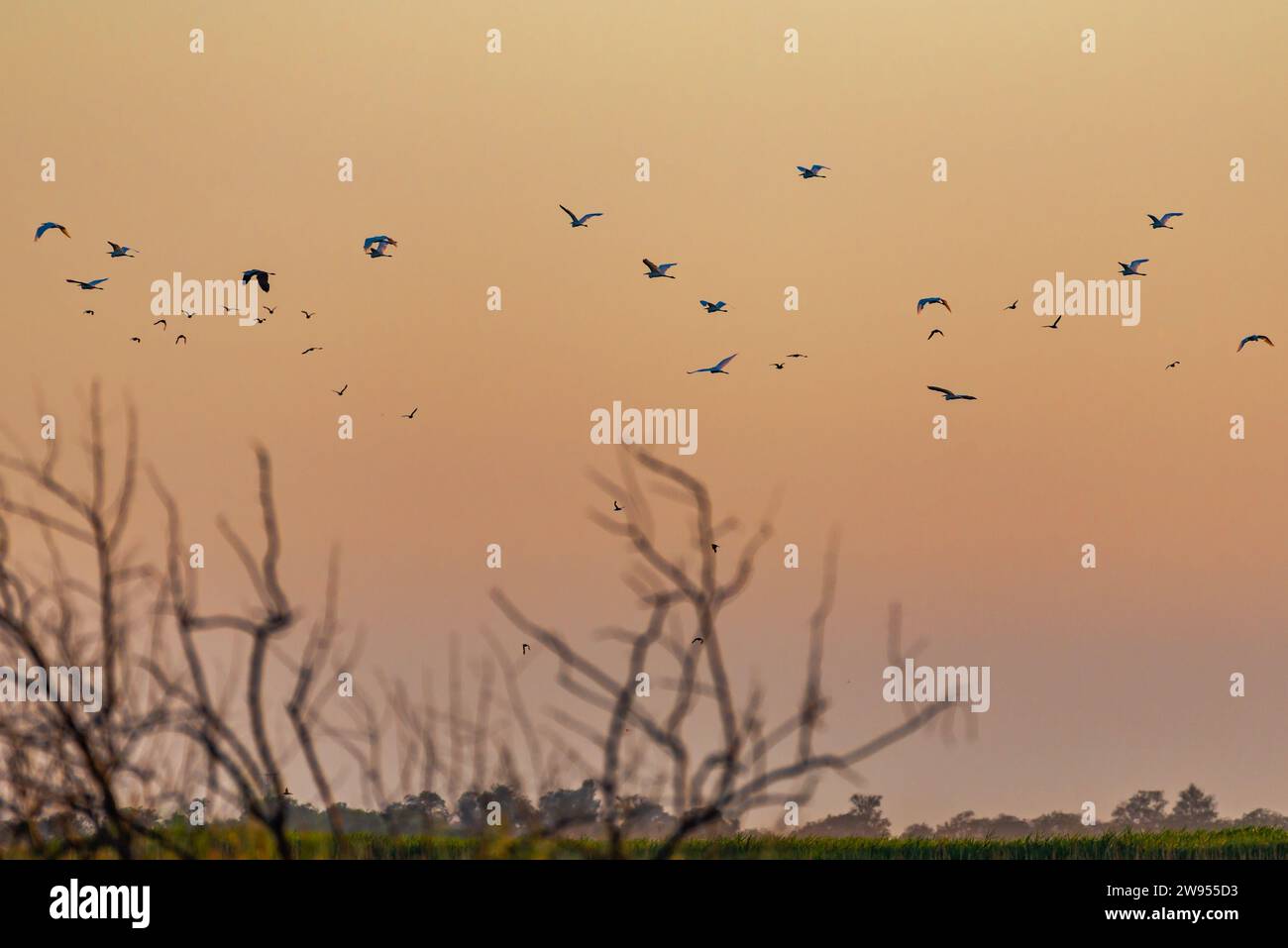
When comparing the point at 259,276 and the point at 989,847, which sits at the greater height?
the point at 259,276

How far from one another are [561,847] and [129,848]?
2069mm

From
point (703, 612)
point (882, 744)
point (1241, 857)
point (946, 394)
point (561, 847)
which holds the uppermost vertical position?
point (946, 394)

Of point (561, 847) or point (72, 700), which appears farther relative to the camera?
point (561, 847)

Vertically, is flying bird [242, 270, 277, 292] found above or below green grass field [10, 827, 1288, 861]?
above

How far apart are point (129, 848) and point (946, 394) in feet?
46.1

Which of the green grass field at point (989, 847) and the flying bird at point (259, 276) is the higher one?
the flying bird at point (259, 276)
